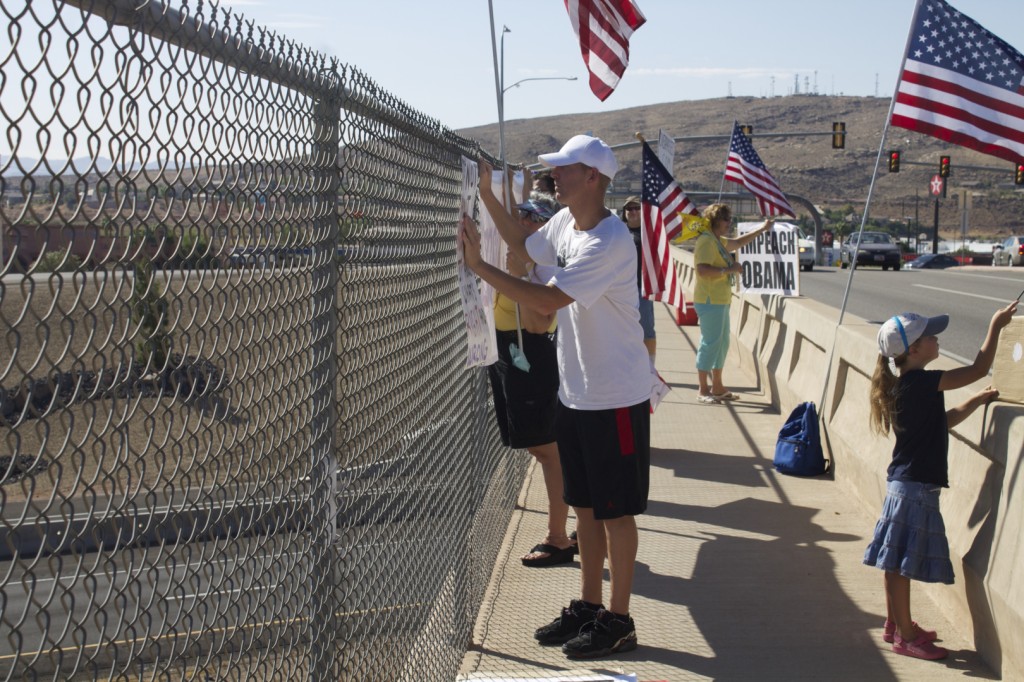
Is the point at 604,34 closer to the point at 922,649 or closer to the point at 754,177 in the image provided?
the point at 922,649

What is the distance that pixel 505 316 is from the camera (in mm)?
6277

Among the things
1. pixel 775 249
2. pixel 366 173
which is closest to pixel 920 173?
pixel 775 249

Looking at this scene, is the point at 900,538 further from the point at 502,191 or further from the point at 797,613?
the point at 502,191

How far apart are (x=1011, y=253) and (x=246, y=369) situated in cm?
5699

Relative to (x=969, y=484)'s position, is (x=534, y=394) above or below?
above

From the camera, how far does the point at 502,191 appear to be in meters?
5.80

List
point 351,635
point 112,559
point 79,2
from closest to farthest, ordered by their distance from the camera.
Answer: point 79,2
point 112,559
point 351,635

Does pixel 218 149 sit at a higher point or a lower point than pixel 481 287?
higher

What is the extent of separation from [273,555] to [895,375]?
10.9ft

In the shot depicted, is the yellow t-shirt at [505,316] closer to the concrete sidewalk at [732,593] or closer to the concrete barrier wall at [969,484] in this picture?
the concrete sidewalk at [732,593]

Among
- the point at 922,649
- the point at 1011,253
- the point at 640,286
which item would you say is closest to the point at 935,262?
the point at 1011,253

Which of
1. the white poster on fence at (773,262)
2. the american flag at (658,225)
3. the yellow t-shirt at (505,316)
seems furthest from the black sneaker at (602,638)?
the white poster on fence at (773,262)

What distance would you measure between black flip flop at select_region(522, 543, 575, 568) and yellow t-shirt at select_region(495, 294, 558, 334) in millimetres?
1242

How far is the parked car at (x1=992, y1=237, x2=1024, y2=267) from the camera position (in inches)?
2040
